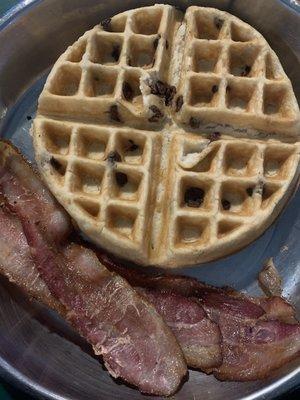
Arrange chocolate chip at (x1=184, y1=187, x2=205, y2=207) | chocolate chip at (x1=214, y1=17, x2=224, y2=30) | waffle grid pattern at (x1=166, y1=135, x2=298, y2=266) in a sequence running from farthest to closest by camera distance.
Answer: chocolate chip at (x1=214, y1=17, x2=224, y2=30) < chocolate chip at (x1=184, y1=187, x2=205, y2=207) < waffle grid pattern at (x1=166, y1=135, x2=298, y2=266)

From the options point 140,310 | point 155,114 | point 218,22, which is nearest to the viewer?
point 140,310

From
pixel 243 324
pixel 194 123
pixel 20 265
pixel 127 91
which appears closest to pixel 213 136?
pixel 194 123

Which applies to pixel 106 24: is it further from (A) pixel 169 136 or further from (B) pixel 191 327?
(B) pixel 191 327

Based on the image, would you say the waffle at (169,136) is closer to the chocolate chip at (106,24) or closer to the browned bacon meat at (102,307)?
the chocolate chip at (106,24)

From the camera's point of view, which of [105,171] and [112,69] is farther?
[112,69]

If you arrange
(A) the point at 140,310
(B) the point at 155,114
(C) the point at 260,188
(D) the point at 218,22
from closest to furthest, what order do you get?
1. (A) the point at 140,310
2. (C) the point at 260,188
3. (B) the point at 155,114
4. (D) the point at 218,22

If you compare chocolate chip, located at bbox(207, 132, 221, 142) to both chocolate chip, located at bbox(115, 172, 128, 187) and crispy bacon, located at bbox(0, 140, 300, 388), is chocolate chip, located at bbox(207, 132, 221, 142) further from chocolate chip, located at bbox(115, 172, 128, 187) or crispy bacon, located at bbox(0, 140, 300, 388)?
crispy bacon, located at bbox(0, 140, 300, 388)

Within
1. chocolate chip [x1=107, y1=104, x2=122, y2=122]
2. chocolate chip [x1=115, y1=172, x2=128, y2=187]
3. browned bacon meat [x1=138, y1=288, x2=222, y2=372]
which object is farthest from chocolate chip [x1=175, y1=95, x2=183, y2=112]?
browned bacon meat [x1=138, y1=288, x2=222, y2=372]
